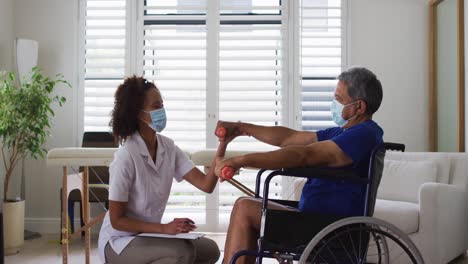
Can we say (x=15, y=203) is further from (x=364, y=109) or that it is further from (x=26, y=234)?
(x=364, y=109)

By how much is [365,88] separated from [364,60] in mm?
2511

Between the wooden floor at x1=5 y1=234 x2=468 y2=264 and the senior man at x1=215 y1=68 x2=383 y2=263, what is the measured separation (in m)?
1.68

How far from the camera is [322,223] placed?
173cm

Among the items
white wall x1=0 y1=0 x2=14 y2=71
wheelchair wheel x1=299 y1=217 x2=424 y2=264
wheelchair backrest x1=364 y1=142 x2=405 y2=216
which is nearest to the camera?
wheelchair wheel x1=299 y1=217 x2=424 y2=264

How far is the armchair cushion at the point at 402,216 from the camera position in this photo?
9.99ft

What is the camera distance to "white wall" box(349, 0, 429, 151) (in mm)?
4273

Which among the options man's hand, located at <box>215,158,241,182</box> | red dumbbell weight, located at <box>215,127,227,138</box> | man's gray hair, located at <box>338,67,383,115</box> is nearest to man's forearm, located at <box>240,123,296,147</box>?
red dumbbell weight, located at <box>215,127,227,138</box>

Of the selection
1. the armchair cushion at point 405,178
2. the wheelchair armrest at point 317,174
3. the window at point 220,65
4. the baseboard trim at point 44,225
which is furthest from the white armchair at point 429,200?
the baseboard trim at point 44,225

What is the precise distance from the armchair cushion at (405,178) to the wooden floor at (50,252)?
1.72 feet

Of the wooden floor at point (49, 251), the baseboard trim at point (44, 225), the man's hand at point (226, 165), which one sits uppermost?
the man's hand at point (226, 165)

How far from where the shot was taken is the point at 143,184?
191 centimetres

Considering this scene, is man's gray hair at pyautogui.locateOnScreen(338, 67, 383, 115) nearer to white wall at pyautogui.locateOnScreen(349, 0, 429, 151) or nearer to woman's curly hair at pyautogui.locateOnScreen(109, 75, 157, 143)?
woman's curly hair at pyautogui.locateOnScreen(109, 75, 157, 143)

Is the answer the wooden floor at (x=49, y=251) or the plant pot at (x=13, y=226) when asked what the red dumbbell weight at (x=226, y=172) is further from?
the plant pot at (x=13, y=226)

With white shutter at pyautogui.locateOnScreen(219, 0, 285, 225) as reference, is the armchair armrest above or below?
below
